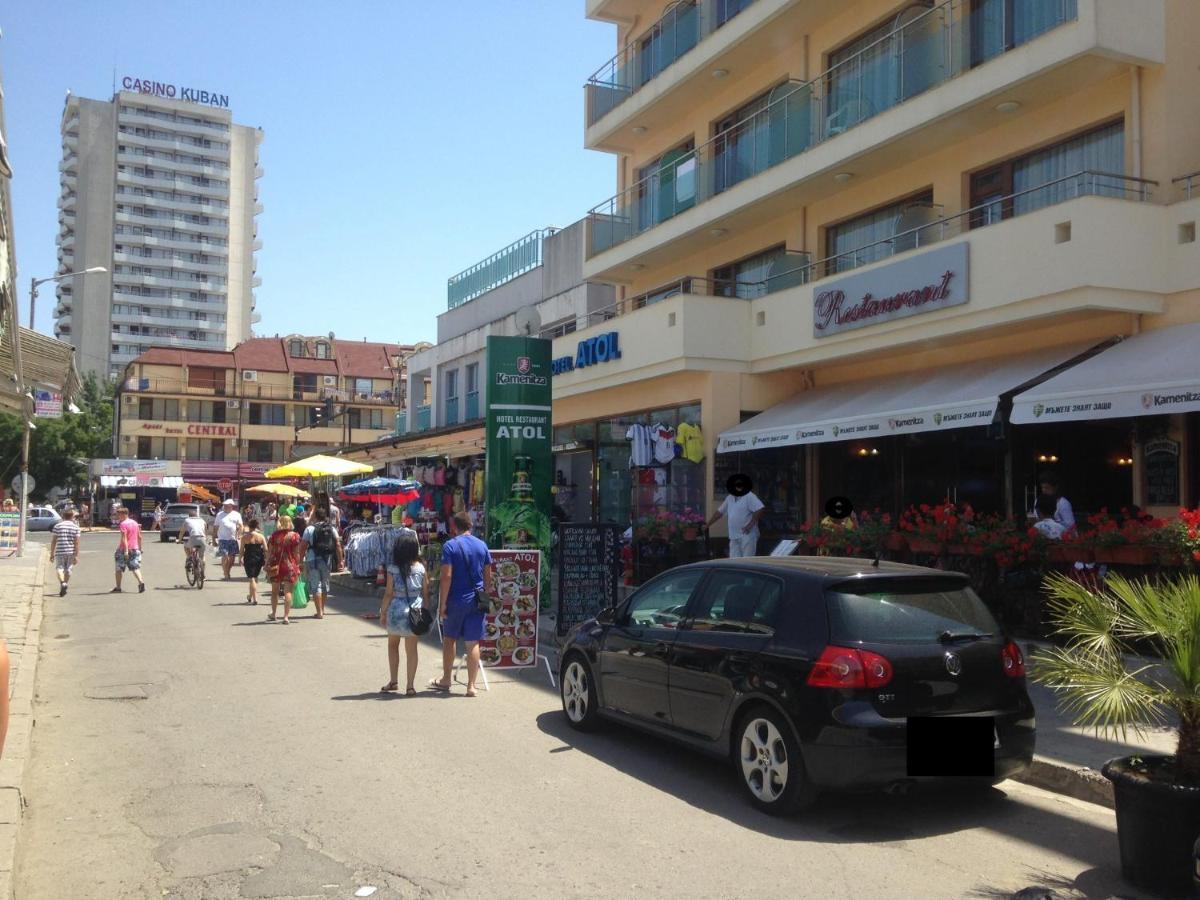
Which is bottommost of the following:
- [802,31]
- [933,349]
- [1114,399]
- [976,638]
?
[976,638]

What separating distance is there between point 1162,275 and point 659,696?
886 centimetres

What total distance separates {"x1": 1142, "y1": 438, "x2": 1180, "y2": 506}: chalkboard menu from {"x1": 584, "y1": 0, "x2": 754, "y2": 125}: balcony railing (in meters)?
11.0

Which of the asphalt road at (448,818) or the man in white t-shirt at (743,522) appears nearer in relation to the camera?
the asphalt road at (448,818)

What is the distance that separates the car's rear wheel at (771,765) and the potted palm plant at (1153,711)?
1.52m

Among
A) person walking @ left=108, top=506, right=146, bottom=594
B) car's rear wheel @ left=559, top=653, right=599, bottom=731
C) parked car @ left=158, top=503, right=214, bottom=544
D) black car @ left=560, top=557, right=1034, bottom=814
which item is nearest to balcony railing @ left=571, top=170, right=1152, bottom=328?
black car @ left=560, top=557, right=1034, bottom=814

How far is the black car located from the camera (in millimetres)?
5875

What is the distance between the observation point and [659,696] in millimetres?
7391

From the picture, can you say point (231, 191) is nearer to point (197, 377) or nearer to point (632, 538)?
point (197, 377)

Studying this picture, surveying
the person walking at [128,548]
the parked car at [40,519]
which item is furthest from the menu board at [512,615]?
the parked car at [40,519]

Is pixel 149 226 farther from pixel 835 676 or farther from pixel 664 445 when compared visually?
pixel 835 676

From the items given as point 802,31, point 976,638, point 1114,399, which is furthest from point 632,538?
point 976,638

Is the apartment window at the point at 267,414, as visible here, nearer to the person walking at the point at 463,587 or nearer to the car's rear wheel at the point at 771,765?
the person walking at the point at 463,587

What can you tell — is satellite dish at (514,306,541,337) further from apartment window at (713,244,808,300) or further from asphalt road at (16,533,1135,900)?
asphalt road at (16,533,1135,900)

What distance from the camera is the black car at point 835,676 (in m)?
5.88
